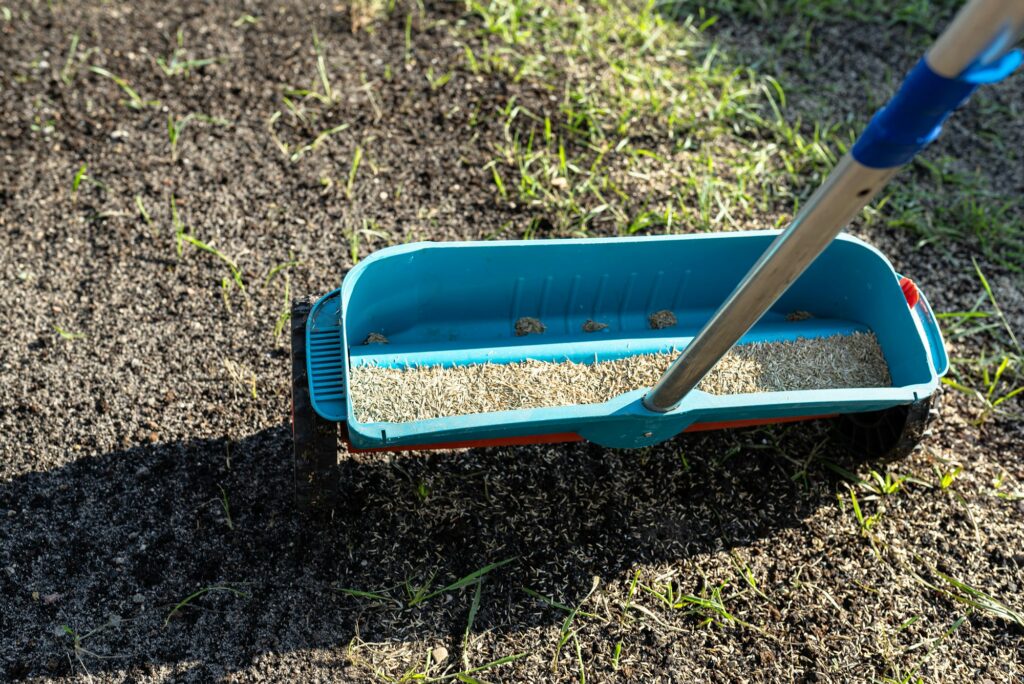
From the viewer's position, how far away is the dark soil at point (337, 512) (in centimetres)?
171

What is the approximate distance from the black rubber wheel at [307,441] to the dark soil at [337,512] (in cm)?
12

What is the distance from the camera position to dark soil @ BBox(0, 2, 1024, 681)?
5.61 feet

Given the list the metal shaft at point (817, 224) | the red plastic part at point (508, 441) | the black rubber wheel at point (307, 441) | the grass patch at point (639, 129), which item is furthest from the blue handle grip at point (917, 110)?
the grass patch at point (639, 129)

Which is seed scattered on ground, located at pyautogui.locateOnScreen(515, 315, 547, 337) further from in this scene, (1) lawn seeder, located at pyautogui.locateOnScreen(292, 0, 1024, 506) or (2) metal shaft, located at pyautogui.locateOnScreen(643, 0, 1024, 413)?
(2) metal shaft, located at pyautogui.locateOnScreen(643, 0, 1024, 413)

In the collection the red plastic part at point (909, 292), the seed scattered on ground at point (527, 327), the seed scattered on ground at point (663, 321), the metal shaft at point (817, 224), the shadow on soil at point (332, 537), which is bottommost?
the shadow on soil at point (332, 537)

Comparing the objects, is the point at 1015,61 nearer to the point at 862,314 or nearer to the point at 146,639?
the point at 862,314

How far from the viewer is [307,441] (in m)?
1.66

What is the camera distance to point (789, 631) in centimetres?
177

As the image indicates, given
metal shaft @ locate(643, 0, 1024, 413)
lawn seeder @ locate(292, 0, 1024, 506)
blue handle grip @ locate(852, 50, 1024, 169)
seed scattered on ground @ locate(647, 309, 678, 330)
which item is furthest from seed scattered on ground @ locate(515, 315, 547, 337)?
blue handle grip @ locate(852, 50, 1024, 169)

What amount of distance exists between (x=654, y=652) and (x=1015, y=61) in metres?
1.18

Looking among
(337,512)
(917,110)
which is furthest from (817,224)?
(337,512)

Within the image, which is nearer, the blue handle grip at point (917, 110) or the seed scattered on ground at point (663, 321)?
the blue handle grip at point (917, 110)

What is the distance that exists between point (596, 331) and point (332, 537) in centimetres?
68

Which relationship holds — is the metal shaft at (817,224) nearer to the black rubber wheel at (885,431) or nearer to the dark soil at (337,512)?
the dark soil at (337,512)
